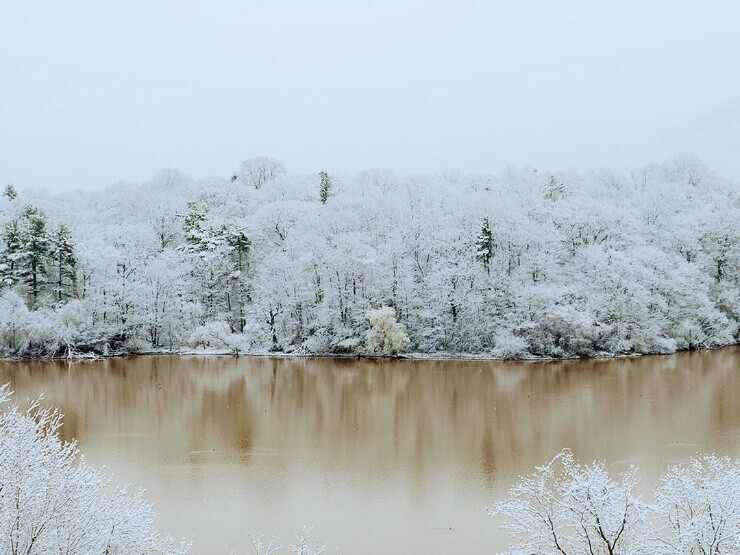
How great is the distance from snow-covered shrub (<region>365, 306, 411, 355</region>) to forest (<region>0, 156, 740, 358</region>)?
10cm

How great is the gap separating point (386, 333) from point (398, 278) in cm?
482

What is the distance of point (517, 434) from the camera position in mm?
17234

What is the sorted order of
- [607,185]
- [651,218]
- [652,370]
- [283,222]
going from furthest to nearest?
1. [607,185]
2. [283,222]
3. [651,218]
4. [652,370]

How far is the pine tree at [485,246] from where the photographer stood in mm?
37562

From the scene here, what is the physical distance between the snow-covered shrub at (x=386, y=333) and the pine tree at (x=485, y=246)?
6.30 meters

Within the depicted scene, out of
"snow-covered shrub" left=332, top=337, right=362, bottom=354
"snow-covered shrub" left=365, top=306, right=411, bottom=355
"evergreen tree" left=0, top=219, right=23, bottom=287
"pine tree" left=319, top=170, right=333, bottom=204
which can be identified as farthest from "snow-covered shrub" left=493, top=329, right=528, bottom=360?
"evergreen tree" left=0, top=219, right=23, bottom=287

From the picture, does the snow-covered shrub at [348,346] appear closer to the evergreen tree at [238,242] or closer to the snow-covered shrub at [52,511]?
the evergreen tree at [238,242]

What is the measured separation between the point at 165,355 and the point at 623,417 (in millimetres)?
29203

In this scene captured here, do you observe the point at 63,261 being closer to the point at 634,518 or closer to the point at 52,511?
the point at 52,511

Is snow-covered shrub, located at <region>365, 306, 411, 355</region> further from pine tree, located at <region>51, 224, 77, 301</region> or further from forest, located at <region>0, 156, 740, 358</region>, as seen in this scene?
→ pine tree, located at <region>51, 224, 77, 301</region>

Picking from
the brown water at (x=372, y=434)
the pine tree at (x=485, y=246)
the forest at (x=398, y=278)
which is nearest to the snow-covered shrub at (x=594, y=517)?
the brown water at (x=372, y=434)

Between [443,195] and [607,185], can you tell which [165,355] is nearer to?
[443,195]

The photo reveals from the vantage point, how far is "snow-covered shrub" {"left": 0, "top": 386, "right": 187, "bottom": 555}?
6422 mm

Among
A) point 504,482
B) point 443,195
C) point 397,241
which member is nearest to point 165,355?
point 397,241
